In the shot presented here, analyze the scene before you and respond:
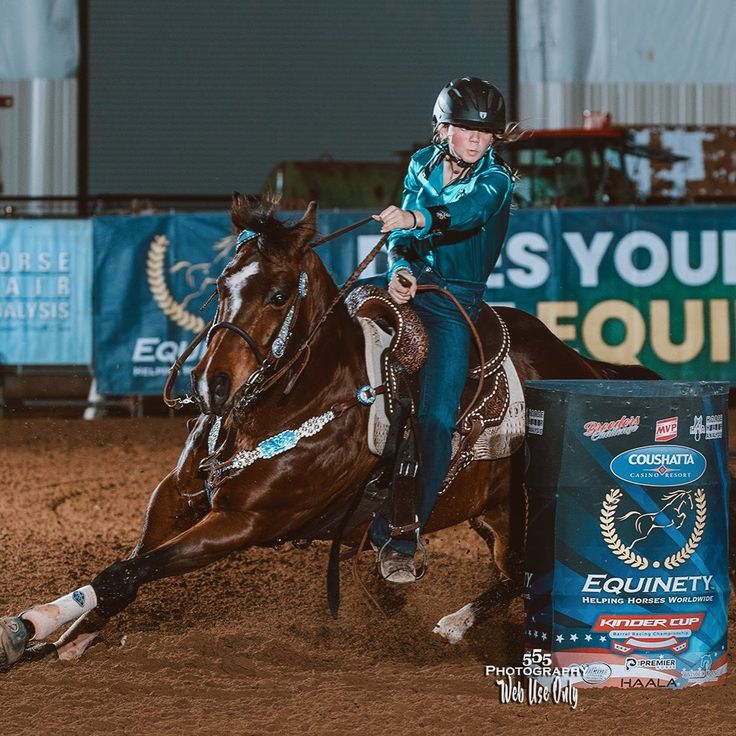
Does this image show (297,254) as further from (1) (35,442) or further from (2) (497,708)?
(1) (35,442)

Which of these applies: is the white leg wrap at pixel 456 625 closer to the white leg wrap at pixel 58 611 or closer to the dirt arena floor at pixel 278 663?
the dirt arena floor at pixel 278 663

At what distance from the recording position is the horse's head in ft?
11.5

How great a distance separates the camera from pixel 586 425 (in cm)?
371

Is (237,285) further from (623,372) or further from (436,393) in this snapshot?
(623,372)

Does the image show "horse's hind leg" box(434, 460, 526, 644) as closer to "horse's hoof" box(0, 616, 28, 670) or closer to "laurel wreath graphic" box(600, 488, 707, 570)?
"laurel wreath graphic" box(600, 488, 707, 570)

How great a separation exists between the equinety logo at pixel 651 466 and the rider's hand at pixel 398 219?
1.03 m

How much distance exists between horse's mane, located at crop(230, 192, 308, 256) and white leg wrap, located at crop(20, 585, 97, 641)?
4.15 ft

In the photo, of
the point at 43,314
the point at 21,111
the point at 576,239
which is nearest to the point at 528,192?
the point at 576,239

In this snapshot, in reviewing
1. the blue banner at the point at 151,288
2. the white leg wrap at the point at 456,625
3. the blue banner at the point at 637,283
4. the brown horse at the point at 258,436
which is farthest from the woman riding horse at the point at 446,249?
the blue banner at the point at 151,288

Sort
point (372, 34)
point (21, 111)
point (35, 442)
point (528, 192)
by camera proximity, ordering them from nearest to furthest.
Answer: point (35, 442)
point (528, 192)
point (21, 111)
point (372, 34)

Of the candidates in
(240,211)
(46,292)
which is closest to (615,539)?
(240,211)

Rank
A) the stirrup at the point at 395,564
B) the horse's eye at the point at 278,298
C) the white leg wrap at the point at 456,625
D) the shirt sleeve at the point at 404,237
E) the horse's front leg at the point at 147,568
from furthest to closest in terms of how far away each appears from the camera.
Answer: the white leg wrap at the point at 456,625
the shirt sleeve at the point at 404,237
the stirrup at the point at 395,564
the horse's eye at the point at 278,298
the horse's front leg at the point at 147,568

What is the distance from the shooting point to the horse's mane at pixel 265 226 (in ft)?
12.2

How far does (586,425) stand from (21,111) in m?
14.6
